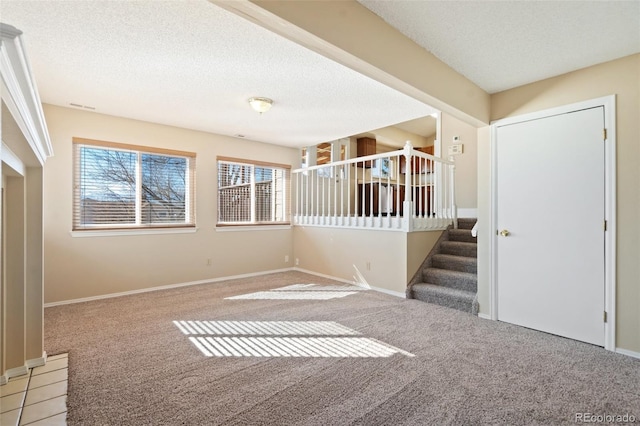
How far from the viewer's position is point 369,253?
4789 millimetres

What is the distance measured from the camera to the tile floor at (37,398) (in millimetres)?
1756

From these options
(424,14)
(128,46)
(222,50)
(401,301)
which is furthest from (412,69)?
(401,301)

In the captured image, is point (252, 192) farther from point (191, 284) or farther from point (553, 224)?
point (553, 224)

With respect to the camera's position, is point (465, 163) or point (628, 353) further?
point (465, 163)

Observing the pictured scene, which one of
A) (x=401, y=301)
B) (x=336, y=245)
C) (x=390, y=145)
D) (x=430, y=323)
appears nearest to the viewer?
(x=430, y=323)

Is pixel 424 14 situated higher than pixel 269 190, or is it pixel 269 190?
pixel 424 14

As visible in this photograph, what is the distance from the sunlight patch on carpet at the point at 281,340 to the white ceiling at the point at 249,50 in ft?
8.12

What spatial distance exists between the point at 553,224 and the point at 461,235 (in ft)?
6.15

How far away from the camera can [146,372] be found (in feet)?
7.41

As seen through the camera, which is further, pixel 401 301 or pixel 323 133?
pixel 323 133

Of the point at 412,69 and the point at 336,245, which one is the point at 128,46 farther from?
the point at 336,245

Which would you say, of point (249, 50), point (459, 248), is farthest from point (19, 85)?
point (459, 248)

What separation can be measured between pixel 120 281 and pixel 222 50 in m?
3.44

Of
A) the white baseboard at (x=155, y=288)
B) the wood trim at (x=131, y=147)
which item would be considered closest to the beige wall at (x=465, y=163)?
the white baseboard at (x=155, y=288)
